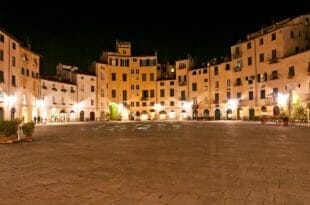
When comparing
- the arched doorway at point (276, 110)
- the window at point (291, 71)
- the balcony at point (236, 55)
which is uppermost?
the balcony at point (236, 55)

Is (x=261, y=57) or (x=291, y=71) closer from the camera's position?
(x=291, y=71)

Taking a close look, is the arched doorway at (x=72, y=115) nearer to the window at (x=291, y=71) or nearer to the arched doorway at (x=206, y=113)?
the arched doorway at (x=206, y=113)

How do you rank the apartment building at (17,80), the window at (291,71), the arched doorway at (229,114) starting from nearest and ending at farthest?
1. the apartment building at (17,80)
2. the window at (291,71)
3. the arched doorway at (229,114)

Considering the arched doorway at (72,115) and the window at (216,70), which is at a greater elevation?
the window at (216,70)

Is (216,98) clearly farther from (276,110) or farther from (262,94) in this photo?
(276,110)

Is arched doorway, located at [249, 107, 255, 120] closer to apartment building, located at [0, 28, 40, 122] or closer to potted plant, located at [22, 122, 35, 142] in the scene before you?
apartment building, located at [0, 28, 40, 122]

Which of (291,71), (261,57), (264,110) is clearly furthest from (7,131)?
(261,57)

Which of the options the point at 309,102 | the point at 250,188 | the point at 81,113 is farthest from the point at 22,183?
the point at 81,113

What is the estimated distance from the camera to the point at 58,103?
49.7 metres

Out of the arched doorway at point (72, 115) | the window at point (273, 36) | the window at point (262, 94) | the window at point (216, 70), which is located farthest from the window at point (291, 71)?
the arched doorway at point (72, 115)

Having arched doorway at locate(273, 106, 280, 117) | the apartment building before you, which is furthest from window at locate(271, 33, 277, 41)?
the apartment building

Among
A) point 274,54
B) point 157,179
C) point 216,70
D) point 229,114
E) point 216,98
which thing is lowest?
point 157,179

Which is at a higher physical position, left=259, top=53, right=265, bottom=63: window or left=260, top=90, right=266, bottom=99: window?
left=259, top=53, right=265, bottom=63: window

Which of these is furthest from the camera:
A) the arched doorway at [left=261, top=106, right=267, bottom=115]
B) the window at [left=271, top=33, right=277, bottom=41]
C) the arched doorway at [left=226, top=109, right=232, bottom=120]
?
the arched doorway at [left=226, top=109, right=232, bottom=120]
